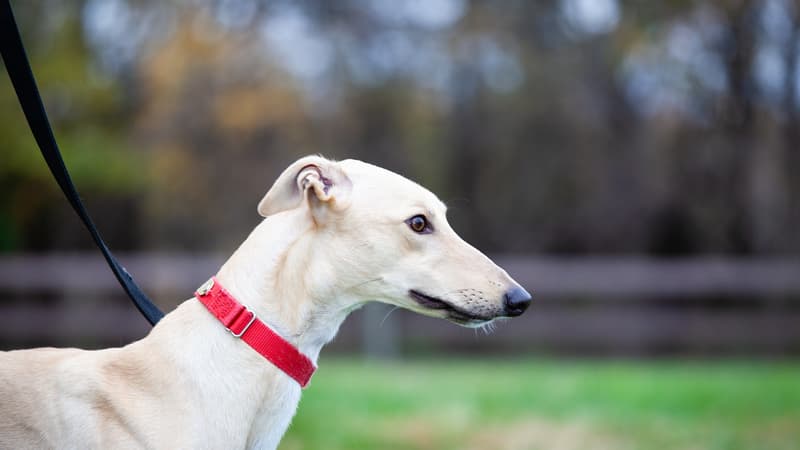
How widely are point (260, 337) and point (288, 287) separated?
20cm

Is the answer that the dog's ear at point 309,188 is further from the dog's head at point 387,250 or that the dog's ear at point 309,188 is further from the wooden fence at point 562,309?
the wooden fence at point 562,309

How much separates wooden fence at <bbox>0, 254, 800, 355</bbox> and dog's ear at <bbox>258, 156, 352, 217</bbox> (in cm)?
1210

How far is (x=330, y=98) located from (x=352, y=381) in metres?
9.65

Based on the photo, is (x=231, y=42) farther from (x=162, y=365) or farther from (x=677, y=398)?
(x=162, y=365)

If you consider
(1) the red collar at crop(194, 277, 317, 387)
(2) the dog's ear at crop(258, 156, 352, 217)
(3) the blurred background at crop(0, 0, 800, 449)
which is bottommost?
(1) the red collar at crop(194, 277, 317, 387)

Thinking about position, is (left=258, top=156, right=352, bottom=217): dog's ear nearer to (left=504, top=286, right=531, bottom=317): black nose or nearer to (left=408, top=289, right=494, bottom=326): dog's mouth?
(left=408, top=289, right=494, bottom=326): dog's mouth

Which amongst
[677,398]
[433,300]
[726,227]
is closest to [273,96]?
[726,227]

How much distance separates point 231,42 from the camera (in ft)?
58.3

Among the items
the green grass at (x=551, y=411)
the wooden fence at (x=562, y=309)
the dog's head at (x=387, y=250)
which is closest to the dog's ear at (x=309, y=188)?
the dog's head at (x=387, y=250)

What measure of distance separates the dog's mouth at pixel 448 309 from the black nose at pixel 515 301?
0.08 m

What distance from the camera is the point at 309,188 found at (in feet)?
10.0

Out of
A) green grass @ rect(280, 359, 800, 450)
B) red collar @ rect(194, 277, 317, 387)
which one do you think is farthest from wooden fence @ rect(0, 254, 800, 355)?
red collar @ rect(194, 277, 317, 387)

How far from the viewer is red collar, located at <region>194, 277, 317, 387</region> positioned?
293 centimetres

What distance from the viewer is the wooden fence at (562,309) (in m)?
15.6
